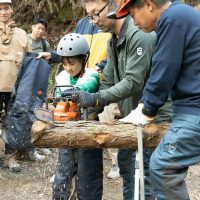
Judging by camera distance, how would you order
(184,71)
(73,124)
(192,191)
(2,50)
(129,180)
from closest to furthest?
1. (184,71)
2. (73,124)
3. (129,180)
4. (192,191)
5. (2,50)

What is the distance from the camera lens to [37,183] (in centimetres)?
574

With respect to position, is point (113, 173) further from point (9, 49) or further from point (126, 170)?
point (9, 49)

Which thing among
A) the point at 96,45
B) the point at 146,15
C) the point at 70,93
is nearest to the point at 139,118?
the point at 70,93

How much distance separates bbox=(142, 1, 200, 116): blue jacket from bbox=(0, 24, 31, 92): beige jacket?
10.7 feet

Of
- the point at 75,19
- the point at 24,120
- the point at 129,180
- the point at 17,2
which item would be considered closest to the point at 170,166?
the point at 129,180

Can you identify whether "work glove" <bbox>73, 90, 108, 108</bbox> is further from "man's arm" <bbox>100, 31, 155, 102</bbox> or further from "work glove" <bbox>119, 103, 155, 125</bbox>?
"work glove" <bbox>119, 103, 155, 125</bbox>

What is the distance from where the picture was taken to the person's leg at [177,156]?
3078mm

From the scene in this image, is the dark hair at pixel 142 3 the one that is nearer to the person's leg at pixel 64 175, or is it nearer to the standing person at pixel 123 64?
the standing person at pixel 123 64

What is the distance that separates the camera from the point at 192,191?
5492mm

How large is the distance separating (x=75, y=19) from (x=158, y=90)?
9140mm

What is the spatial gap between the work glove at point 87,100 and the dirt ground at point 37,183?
2017 millimetres

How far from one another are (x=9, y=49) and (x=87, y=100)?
8.93ft

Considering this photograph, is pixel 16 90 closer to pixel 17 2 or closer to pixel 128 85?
pixel 128 85

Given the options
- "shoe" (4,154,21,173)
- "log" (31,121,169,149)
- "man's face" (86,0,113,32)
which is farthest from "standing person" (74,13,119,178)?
"shoe" (4,154,21,173)
